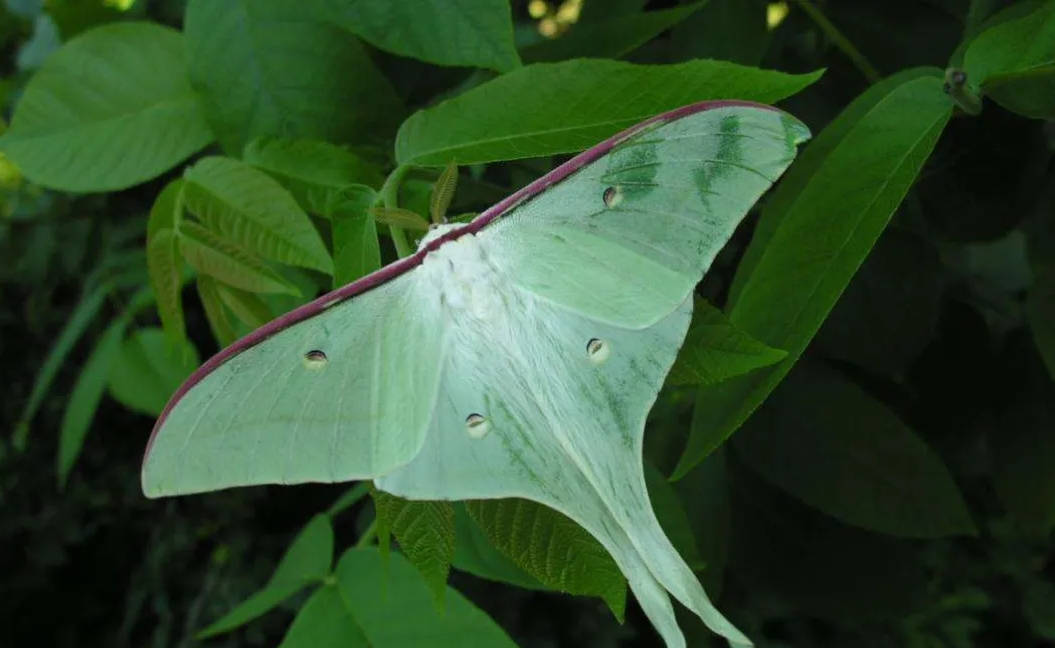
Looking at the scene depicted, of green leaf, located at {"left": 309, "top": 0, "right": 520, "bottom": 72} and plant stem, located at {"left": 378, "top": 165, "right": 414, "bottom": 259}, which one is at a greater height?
green leaf, located at {"left": 309, "top": 0, "right": 520, "bottom": 72}

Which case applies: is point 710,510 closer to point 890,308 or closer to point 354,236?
point 890,308

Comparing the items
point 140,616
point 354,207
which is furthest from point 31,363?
point 354,207

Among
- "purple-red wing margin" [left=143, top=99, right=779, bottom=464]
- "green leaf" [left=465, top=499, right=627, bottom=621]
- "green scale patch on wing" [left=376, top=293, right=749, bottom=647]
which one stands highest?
"purple-red wing margin" [left=143, top=99, right=779, bottom=464]

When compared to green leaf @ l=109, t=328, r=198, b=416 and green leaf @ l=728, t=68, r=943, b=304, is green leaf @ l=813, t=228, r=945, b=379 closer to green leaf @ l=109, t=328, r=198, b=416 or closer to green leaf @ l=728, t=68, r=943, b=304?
green leaf @ l=728, t=68, r=943, b=304

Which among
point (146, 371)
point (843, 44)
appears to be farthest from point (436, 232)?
point (146, 371)

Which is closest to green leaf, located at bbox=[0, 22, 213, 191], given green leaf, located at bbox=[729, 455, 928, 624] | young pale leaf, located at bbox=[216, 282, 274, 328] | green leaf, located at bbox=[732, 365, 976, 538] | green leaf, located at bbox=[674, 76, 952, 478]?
young pale leaf, located at bbox=[216, 282, 274, 328]

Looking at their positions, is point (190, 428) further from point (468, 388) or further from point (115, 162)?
point (115, 162)

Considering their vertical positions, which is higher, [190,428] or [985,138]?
[190,428]
